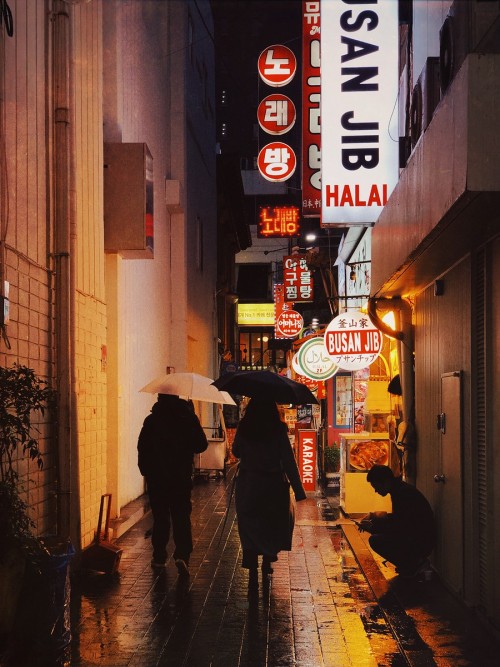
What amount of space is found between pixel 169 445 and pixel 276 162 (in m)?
15.0

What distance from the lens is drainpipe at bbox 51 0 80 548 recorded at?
377 inches

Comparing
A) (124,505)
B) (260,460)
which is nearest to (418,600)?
(260,460)

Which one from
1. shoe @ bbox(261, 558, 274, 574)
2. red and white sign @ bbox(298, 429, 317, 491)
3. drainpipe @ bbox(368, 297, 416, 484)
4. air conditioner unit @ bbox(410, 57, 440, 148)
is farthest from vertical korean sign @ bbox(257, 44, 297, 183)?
shoe @ bbox(261, 558, 274, 574)

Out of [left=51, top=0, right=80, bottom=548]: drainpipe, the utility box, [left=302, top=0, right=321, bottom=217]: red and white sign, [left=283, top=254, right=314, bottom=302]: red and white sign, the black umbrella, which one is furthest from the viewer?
[left=283, top=254, right=314, bottom=302]: red and white sign

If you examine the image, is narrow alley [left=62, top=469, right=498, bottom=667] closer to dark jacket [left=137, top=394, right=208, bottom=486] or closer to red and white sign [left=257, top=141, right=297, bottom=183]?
dark jacket [left=137, top=394, right=208, bottom=486]

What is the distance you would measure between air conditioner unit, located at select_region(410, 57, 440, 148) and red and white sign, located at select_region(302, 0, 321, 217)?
379cm

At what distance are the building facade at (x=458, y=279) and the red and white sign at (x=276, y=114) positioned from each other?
11.1 meters

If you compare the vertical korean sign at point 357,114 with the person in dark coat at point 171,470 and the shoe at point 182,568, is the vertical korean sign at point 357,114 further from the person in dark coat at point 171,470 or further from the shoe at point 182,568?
the shoe at point 182,568

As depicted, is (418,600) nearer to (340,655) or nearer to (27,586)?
(340,655)

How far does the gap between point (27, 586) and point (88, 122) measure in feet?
22.9

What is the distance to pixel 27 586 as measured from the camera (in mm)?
6043

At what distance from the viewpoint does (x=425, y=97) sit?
11211mm

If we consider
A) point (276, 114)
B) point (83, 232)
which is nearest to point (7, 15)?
point (83, 232)

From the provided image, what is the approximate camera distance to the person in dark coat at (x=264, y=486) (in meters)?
9.18
